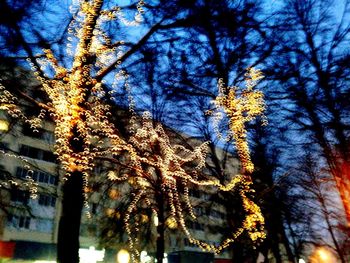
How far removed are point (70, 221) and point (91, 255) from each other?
3155 cm

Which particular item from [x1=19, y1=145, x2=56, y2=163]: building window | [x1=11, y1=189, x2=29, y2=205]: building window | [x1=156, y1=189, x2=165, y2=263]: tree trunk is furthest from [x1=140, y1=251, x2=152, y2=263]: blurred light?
[x1=11, y1=189, x2=29, y2=205]: building window

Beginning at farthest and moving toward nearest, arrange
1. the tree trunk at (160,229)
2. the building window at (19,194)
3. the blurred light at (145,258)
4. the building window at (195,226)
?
the building window at (195,226), the blurred light at (145,258), the tree trunk at (160,229), the building window at (19,194)

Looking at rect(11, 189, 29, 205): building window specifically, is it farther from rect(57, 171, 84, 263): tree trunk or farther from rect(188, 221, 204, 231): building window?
rect(188, 221, 204, 231): building window

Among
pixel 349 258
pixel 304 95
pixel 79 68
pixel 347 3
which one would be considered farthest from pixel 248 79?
pixel 349 258

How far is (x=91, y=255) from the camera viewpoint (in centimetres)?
3616

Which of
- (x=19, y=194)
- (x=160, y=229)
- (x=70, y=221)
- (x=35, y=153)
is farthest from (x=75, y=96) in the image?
(x=35, y=153)

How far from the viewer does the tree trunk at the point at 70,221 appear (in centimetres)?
684

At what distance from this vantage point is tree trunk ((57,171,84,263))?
6.84 m

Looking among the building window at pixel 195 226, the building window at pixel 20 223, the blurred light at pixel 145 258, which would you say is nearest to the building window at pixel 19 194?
the building window at pixel 20 223

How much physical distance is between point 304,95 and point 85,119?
7441mm

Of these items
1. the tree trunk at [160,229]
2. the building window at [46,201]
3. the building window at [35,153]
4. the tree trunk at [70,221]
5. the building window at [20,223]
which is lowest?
the tree trunk at [70,221]

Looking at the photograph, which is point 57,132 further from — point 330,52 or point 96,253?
point 96,253

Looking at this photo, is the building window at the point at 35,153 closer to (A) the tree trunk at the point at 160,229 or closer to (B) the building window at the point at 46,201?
(B) the building window at the point at 46,201

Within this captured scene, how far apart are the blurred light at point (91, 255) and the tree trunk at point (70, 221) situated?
1155 inches
